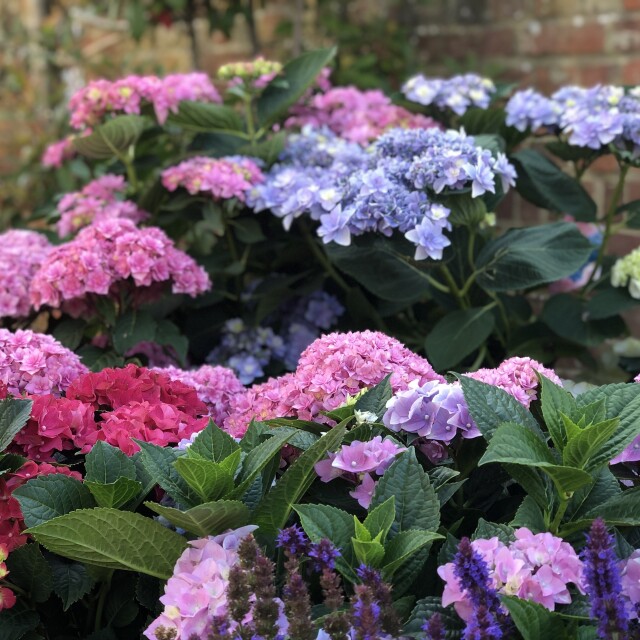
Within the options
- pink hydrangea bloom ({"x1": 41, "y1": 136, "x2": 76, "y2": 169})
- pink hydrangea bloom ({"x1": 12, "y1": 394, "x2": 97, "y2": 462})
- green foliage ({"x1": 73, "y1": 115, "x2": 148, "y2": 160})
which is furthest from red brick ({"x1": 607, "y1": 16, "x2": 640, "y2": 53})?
pink hydrangea bloom ({"x1": 12, "y1": 394, "x2": 97, "y2": 462})

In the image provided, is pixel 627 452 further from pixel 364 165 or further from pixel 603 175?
pixel 603 175

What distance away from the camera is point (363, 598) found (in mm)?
823

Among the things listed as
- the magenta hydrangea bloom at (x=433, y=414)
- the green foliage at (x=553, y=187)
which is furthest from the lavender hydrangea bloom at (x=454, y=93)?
the magenta hydrangea bloom at (x=433, y=414)

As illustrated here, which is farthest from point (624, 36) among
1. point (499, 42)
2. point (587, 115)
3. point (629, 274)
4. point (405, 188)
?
point (405, 188)

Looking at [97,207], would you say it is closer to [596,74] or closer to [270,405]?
[270,405]

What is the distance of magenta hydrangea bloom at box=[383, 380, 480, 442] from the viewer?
3.65ft

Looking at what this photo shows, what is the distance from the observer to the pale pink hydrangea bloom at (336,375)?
1.23 meters

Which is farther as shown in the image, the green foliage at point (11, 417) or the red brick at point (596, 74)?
the red brick at point (596, 74)

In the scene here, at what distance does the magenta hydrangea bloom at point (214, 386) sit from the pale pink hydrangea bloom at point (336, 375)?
0.52 ft

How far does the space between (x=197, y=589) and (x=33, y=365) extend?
53 centimetres

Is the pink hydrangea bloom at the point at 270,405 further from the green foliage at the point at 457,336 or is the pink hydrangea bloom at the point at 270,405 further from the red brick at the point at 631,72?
the red brick at the point at 631,72

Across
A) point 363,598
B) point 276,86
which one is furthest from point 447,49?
point 363,598

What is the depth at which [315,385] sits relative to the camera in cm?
123

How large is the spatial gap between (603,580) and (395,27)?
2457 mm
